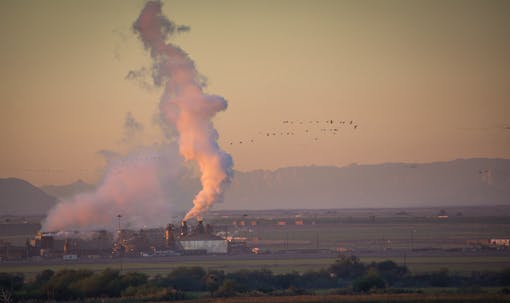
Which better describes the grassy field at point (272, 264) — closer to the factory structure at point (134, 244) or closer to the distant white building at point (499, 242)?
the factory structure at point (134, 244)

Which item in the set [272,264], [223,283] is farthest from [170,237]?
[223,283]

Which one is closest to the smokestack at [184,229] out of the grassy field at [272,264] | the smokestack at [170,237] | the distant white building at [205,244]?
the smokestack at [170,237]

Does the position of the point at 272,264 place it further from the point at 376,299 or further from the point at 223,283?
the point at 376,299

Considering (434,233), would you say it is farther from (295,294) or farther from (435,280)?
(295,294)

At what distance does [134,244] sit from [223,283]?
58.0 meters

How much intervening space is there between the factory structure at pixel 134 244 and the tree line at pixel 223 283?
124ft

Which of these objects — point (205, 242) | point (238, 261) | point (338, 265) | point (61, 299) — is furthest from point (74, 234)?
point (61, 299)

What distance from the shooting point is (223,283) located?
85188 millimetres

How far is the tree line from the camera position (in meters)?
81.4

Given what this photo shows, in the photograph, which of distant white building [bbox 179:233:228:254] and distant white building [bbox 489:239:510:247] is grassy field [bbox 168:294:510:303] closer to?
distant white building [bbox 179:233:228:254]

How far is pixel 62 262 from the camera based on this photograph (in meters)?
128

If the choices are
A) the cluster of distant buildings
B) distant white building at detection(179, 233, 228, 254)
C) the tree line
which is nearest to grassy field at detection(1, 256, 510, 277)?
the tree line

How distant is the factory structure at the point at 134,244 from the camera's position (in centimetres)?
13738

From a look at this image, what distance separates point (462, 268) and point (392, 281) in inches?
539
